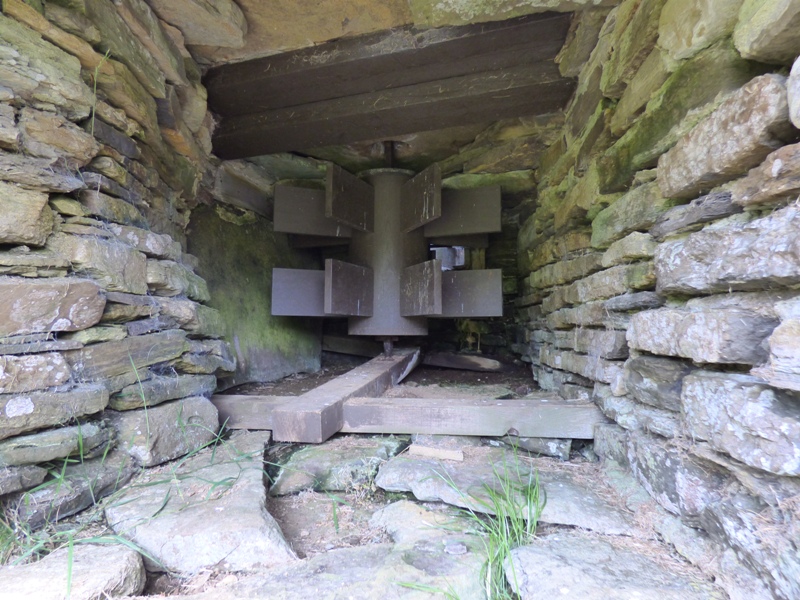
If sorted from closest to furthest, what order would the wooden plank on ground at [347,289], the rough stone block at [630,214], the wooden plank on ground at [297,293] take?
1. the rough stone block at [630,214]
2. the wooden plank on ground at [347,289]
3. the wooden plank on ground at [297,293]

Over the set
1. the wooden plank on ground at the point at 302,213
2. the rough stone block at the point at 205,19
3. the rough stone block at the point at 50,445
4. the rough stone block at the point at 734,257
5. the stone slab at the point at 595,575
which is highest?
the rough stone block at the point at 205,19

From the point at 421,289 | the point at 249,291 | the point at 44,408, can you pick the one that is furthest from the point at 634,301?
the point at 249,291

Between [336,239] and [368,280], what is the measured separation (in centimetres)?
66

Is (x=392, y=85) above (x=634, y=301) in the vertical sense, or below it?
above

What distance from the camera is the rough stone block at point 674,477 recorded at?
1.15 m

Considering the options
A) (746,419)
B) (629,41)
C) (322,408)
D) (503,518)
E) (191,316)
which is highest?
(629,41)

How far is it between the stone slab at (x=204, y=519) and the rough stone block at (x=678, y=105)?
1.83m

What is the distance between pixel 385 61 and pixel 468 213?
1350 mm

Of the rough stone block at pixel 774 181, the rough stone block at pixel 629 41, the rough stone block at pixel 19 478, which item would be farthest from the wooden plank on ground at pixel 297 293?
the rough stone block at pixel 774 181

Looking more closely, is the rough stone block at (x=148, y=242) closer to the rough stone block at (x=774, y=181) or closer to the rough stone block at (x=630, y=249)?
the rough stone block at (x=630, y=249)

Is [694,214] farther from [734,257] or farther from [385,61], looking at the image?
[385,61]

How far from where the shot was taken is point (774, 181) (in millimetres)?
991

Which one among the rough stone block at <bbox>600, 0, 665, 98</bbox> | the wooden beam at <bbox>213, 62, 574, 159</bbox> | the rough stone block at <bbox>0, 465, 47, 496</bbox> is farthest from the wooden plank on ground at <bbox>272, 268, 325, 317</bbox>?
the rough stone block at <bbox>600, 0, 665, 98</bbox>

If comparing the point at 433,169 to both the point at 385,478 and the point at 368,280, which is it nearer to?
the point at 368,280
